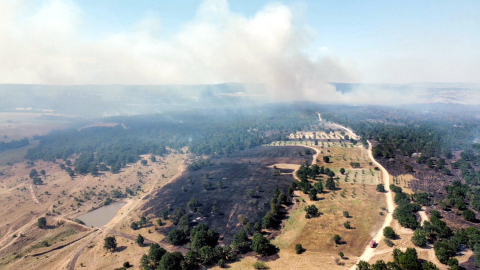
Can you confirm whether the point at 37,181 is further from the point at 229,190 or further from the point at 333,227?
the point at 333,227

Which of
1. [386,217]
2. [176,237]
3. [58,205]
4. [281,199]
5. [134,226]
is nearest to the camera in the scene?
[176,237]

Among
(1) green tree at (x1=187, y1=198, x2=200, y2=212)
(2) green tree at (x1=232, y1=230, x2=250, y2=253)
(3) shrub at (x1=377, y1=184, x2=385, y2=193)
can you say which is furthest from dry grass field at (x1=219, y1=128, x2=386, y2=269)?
(1) green tree at (x1=187, y1=198, x2=200, y2=212)

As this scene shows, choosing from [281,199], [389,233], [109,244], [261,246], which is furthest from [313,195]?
[109,244]

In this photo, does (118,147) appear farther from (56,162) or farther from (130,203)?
(130,203)

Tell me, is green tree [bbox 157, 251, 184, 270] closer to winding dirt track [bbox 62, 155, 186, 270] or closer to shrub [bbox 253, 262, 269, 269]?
shrub [bbox 253, 262, 269, 269]

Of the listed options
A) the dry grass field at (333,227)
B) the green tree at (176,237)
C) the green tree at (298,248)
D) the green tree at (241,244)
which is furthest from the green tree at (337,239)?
the green tree at (176,237)

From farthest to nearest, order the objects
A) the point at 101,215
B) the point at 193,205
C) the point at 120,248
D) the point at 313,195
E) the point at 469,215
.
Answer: the point at 101,215 → the point at 193,205 → the point at 313,195 → the point at 120,248 → the point at 469,215
